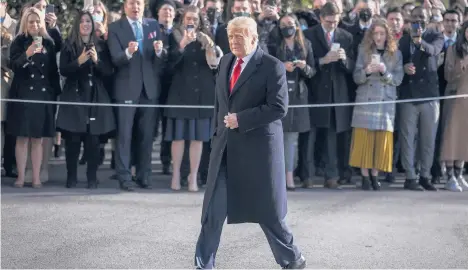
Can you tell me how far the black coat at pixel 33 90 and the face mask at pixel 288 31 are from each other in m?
2.76

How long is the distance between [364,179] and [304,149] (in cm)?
85

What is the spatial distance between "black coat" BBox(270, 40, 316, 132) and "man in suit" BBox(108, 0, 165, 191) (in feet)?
4.78

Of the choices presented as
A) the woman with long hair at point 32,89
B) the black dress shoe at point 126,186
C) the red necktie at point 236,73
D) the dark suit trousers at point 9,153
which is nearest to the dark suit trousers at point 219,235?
the red necktie at point 236,73

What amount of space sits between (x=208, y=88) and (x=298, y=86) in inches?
43.6

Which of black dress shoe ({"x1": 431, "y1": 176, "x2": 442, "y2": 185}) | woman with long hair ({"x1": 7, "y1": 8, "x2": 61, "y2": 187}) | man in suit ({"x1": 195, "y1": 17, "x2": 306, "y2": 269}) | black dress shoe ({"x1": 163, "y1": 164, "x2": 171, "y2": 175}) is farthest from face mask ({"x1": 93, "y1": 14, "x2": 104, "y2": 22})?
man in suit ({"x1": 195, "y1": 17, "x2": 306, "y2": 269})

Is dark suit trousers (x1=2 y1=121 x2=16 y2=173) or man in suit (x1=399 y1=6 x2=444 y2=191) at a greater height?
man in suit (x1=399 y1=6 x2=444 y2=191)

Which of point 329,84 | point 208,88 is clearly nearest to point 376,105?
point 329,84

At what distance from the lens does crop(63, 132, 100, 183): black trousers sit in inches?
501

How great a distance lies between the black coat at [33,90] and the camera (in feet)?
41.1

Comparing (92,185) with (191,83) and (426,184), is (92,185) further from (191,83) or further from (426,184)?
(426,184)

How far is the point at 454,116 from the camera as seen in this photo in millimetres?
13586

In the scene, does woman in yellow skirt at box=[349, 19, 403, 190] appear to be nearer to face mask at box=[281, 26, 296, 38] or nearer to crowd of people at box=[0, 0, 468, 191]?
crowd of people at box=[0, 0, 468, 191]

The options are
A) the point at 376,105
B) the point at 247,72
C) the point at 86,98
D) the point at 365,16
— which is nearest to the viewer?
the point at 247,72

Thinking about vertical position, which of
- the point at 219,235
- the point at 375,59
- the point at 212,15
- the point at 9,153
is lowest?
the point at 219,235
